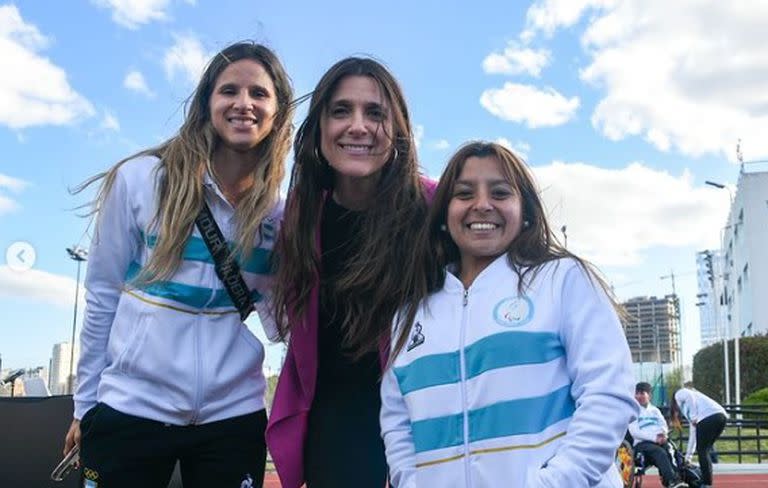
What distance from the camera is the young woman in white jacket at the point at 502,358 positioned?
2.01 meters

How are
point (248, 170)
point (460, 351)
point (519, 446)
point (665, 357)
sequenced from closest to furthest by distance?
point (519, 446) → point (460, 351) → point (248, 170) → point (665, 357)

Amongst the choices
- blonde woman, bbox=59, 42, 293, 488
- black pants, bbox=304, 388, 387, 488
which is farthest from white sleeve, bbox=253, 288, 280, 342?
black pants, bbox=304, 388, 387, 488

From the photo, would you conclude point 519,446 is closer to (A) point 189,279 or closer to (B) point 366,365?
(B) point 366,365

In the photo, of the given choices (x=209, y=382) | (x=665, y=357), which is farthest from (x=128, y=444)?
(x=665, y=357)

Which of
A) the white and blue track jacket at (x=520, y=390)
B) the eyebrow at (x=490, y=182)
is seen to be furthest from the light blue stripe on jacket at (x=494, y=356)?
the eyebrow at (x=490, y=182)

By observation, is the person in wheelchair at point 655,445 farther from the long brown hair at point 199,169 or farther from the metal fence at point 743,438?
the long brown hair at point 199,169

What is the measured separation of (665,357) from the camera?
2132 inches

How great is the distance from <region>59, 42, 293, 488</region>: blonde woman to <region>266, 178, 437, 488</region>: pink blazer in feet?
0.28

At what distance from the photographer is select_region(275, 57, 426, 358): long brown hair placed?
259cm

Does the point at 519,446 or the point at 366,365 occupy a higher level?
the point at 366,365

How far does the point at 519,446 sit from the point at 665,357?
184 ft

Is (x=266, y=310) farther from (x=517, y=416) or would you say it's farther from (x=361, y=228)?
(x=517, y=416)

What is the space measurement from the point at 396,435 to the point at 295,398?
16.7 inches

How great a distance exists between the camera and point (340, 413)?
2572 mm
